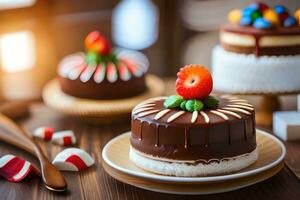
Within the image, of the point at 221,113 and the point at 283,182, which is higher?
the point at 221,113

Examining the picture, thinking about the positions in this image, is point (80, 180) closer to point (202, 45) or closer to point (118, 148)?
point (118, 148)

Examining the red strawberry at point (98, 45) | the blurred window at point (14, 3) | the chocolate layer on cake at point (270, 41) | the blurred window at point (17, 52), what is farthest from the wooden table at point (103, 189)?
the blurred window at point (17, 52)

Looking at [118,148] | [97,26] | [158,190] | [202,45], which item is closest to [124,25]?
[97,26]

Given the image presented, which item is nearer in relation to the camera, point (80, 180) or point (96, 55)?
point (80, 180)

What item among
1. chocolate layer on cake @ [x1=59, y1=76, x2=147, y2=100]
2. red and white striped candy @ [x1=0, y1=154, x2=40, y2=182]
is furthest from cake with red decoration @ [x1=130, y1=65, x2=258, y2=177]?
chocolate layer on cake @ [x1=59, y1=76, x2=147, y2=100]

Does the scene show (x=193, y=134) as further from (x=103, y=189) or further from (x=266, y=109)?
(x=266, y=109)

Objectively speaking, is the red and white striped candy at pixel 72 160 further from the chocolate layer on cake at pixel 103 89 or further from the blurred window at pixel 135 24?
the blurred window at pixel 135 24

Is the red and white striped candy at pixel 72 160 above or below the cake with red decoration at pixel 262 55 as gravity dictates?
below

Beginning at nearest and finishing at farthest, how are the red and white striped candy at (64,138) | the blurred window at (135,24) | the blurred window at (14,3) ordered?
the red and white striped candy at (64,138)
the blurred window at (14,3)
the blurred window at (135,24)
